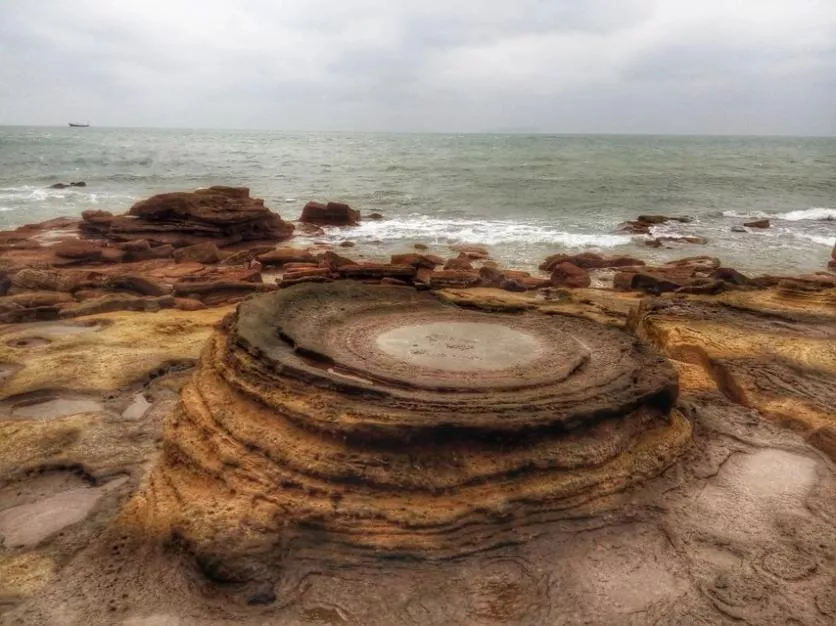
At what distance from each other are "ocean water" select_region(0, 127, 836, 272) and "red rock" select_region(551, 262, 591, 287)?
2.48 metres

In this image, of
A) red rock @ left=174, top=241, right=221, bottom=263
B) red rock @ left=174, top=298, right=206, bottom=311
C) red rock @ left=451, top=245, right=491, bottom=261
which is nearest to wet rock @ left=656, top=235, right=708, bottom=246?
red rock @ left=451, top=245, right=491, bottom=261

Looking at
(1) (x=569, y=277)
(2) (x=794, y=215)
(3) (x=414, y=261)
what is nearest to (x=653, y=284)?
(1) (x=569, y=277)

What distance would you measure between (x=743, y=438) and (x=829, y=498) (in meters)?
0.81

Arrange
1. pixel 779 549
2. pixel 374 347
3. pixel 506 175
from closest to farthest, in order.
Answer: pixel 779 549 → pixel 374 347 → pixel 506 175

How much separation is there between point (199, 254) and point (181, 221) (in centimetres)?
216

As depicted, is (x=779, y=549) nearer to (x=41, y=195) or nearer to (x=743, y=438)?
(x=743, y=438)

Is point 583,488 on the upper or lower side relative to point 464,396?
lower

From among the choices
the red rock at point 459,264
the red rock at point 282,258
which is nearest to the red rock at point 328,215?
the red rock at point 282,258

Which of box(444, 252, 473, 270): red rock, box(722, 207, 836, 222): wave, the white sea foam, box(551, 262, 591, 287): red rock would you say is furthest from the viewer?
box(722, 207, 836, 222): wave

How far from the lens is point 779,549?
150 inches

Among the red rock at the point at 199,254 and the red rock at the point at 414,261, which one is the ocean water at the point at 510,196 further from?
the red rock at the point at 199,254

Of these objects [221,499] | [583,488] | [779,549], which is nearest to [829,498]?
[779,549]

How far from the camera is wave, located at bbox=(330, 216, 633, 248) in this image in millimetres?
17719

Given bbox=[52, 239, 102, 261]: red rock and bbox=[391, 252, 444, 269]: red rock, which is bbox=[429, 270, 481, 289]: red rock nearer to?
bbox=[391, 252, 444, 269]: red rock
